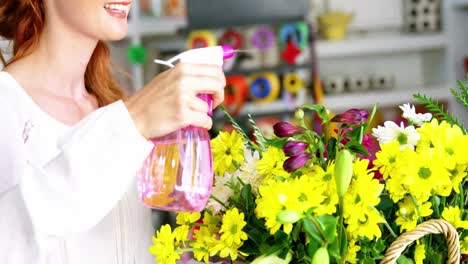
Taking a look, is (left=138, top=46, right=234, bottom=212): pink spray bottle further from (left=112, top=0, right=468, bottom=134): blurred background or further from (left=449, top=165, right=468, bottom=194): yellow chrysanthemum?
(left=112, top=0, right=468, bottom=134): blurred background

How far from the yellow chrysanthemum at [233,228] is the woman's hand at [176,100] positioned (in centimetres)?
9

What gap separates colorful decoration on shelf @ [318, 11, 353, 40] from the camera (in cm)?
461

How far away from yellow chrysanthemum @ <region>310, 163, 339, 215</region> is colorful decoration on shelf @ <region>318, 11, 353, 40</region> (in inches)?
159

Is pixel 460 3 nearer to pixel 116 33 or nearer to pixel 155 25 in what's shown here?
pixel 155 25

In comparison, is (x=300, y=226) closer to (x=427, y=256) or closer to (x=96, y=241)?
(x=427, y=256)

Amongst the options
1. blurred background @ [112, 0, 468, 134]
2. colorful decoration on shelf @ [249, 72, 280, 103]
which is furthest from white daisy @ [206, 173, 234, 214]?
colorful decoration on shelf @ [249, 72, 280, 103]

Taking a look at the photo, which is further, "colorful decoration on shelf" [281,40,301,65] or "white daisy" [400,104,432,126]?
"colorful decoration on shelf" [281,40,301,65]

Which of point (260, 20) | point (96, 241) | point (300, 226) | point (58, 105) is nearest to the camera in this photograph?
point (300, 226)

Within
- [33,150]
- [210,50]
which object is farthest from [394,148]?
[33,150]

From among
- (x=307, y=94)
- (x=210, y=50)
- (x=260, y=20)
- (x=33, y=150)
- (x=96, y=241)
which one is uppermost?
(x=210, y=50)

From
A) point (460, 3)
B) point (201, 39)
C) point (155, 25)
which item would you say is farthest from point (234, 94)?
point (460, 3)

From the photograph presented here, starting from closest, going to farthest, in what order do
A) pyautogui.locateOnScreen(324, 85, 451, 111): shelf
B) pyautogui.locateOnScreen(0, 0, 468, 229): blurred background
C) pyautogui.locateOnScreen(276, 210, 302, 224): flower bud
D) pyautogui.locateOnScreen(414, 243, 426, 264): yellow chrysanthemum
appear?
pyautogui.locateOnScreen(276, 210, 302, 224): flower bud → pyautogui.locateOnScreen(414, 243, 426, 264): yellow chrysanthemum → pyautogui.locateOnScreen(0, 0, 468, 229): blurred background → pyautogui.locateOnScreen(324, 85, 451, 111): shelf

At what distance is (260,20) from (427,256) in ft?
11.7

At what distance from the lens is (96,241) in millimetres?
968
